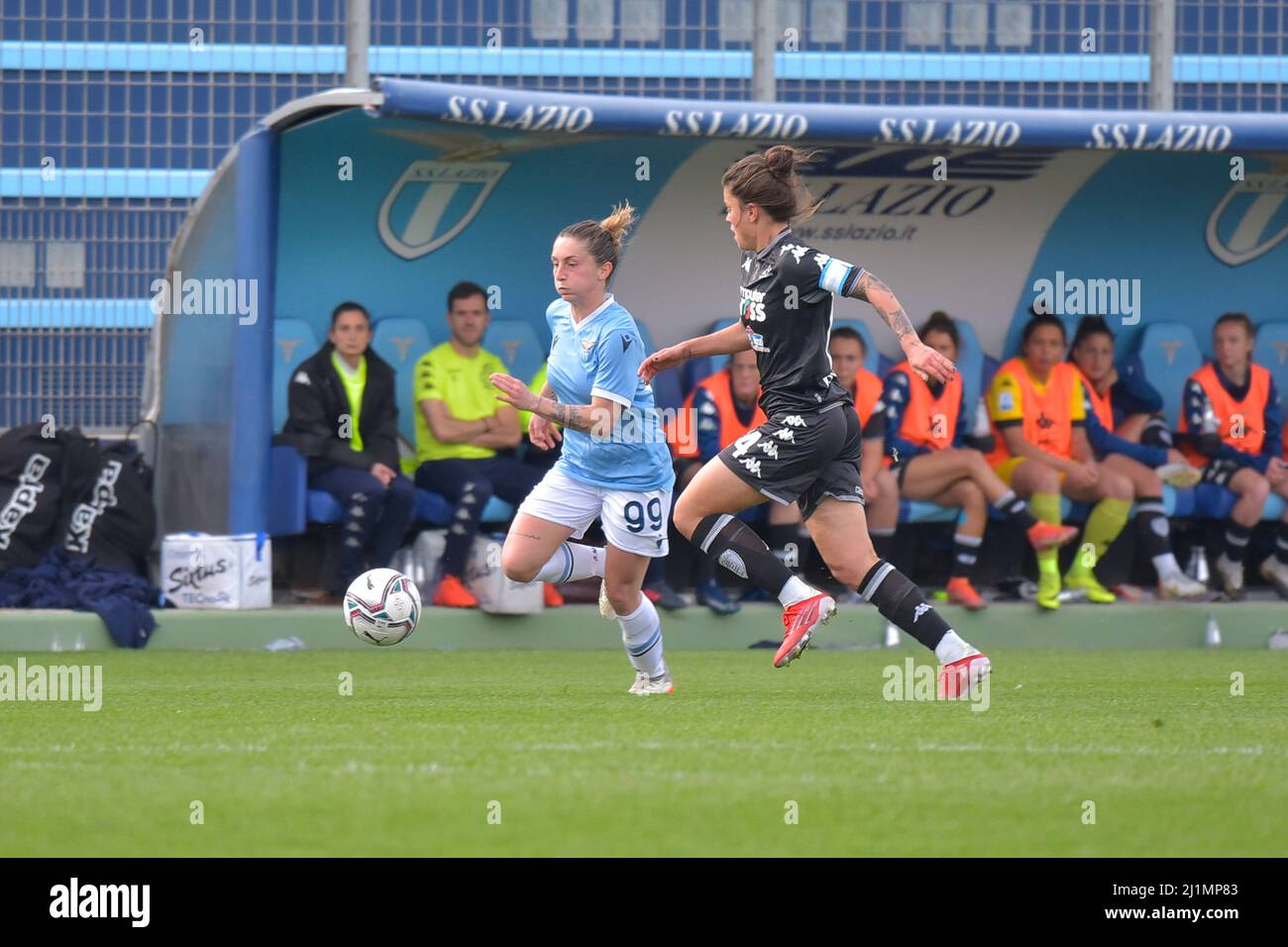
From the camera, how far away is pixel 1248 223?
11.8 metres

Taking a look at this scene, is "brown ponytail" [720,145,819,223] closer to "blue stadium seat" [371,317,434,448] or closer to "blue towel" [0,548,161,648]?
"blue towel" [0,548,161,648]

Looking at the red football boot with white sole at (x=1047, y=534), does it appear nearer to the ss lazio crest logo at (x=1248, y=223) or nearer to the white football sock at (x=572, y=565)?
the ss lazio crest logo at (x=1248, y=223)

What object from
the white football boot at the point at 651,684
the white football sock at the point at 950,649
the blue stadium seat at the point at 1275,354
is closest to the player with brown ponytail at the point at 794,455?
the white football sock at the point at 950,649

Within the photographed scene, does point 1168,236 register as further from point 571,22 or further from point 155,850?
point 155,850

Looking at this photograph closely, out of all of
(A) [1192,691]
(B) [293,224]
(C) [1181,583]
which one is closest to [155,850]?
(A) [1192,691]

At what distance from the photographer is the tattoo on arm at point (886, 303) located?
19.2 ft

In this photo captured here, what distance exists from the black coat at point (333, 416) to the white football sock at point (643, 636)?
3.40 meters

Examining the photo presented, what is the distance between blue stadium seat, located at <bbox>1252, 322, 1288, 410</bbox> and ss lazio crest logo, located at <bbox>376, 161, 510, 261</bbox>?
4.63m

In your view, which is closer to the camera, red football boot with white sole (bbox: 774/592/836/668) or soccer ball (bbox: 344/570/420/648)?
red football boot with white sole (bbox: 774/592/836/668)

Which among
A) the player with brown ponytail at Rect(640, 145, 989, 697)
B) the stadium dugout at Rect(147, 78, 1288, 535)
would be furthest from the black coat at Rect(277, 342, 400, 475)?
the player with brown ponytail at Rect(640, 145, 989, 697)

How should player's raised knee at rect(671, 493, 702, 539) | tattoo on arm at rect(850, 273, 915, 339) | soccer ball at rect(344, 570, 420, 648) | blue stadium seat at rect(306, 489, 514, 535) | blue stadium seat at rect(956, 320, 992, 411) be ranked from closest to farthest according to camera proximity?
tattoo on arm at rect(850, 273, 915, 339), player's raised knee at rect(671, 493, 702, 539), soccer ball at rect(344, 570, 420, 648), blue stadium seat at rect(306, 489, 514, 535), blue stadium seat at rect(956, 320, 992, 411)

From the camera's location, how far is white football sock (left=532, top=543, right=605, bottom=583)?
7121 millimetres

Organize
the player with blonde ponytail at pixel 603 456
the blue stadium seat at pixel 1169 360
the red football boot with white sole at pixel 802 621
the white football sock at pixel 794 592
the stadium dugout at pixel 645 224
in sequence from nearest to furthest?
1. the red football boot with white sole at pixel 802 621
2. the white football sock at pixel 794 592
3. the player with blonde ponytail at pixel 603 456
4. the stadium dugout at pixel 645 224
5. the blue stadium seat at pixel 1169 360

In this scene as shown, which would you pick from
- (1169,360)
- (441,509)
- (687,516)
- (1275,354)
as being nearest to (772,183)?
(687,516)
